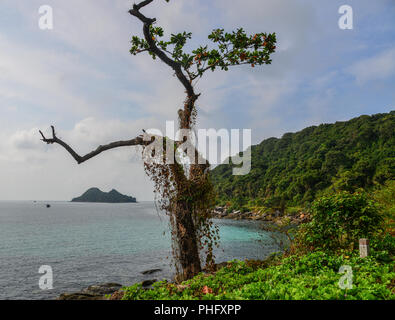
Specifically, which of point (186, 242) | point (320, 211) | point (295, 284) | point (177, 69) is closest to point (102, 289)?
point (186, 242)

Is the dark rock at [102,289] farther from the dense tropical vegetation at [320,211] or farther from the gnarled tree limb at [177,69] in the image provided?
the gnarled tree limb at [177,69]

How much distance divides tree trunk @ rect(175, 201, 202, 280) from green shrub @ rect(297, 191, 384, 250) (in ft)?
10.8

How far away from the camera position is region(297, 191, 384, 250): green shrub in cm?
718

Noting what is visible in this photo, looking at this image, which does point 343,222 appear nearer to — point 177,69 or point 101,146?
point 177,69

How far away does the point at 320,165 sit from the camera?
58375mm

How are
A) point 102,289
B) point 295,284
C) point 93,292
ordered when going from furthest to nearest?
point 102,289 → point 93,292 → point 295,284

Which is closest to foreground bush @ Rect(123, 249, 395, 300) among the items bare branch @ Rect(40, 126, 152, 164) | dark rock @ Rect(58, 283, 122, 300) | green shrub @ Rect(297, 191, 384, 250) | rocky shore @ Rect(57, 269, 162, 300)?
green shrub @ Rect(297, 191, 384, 250)

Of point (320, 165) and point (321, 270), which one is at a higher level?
point (320, 165)

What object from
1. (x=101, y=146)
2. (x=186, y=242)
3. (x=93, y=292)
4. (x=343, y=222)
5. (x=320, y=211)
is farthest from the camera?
(x=93, y=292)

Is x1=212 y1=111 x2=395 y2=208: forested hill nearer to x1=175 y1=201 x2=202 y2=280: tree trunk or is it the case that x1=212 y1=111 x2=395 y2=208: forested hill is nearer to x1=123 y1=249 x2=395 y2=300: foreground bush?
x1=175 y1=201 x2=202 y2=280: tree trunk

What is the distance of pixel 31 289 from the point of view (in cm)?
1591

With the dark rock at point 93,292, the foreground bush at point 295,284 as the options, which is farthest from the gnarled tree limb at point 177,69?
the dark rock at point 93,292

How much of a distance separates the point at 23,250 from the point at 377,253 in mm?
34352

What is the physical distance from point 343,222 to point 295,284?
4.27 m
